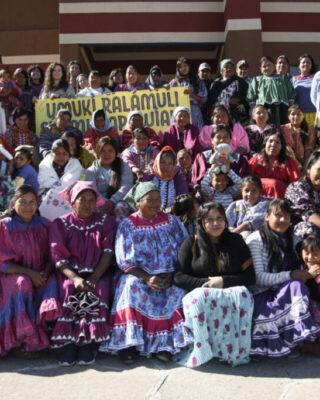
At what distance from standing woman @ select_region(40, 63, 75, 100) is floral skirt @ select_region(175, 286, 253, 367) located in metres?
4.96

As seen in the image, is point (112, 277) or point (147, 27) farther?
point (147, 27)

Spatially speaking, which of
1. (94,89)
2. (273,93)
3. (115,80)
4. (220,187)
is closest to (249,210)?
(220,187)

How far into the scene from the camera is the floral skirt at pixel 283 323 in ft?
9.82

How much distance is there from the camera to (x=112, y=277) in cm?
362

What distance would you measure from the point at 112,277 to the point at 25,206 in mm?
911

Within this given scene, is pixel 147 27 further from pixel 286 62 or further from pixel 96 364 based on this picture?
pixel 96 364

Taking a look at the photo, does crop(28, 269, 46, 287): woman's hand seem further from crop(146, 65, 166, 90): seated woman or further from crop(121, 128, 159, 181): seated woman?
crop(146, 65, 166, 90): seated woman

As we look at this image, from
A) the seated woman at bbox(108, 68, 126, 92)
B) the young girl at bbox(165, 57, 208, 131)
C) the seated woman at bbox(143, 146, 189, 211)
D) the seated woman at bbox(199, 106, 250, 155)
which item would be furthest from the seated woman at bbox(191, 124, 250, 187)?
the seated woman at bbox(108, 68, 126, 92)

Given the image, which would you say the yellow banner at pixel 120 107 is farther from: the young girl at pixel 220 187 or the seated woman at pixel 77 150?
the young girl at pixel 220 187

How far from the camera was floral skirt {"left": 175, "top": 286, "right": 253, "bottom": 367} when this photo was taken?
2994mm

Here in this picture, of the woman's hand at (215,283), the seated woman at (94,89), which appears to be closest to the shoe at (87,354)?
the woman's hand at (215,283)

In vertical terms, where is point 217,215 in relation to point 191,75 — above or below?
below

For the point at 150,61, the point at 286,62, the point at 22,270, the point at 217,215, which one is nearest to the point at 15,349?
the point at 22,270

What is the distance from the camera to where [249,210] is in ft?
13.7
